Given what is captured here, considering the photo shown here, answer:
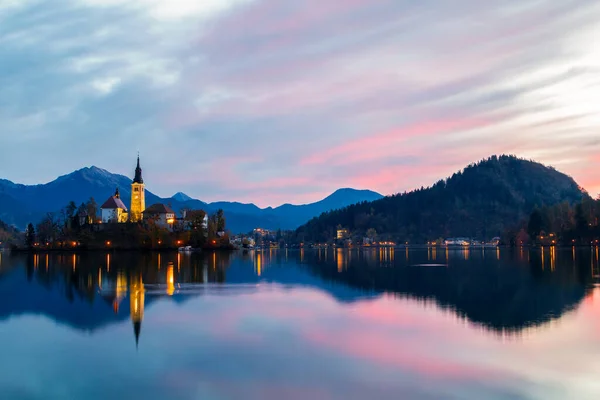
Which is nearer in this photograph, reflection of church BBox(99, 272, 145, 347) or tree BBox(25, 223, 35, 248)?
reflection of church BBox(99, 272, 145, 347)

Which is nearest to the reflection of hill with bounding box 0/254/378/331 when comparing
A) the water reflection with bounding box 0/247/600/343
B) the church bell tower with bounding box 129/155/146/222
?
the water reflection with bounding box 0/247/600/343

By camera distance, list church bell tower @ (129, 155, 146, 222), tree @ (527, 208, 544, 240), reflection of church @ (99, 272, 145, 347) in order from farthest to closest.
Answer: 1. tree @ (527, 208, 544, 240)
2. church bell tower @ (129, 155, 146, 222)
3. reflection of church @ (99, 272, 145, 347)

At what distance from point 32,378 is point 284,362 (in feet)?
25.7

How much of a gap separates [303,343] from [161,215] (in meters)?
136

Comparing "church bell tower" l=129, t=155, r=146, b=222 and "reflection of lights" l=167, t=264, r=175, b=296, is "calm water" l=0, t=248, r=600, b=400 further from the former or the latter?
"church bell tower" l=129, t=155, r=146, b=222

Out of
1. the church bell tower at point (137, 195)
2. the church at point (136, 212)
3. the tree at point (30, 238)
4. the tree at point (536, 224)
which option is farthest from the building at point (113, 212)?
the tree at point (536, 224)

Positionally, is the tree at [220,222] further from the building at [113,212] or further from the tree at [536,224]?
the tree at [536,224]

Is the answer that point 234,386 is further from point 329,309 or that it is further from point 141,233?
point 141,233

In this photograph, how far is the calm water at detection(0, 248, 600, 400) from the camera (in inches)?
633

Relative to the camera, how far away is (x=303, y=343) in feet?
74.3

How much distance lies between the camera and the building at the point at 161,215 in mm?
147500

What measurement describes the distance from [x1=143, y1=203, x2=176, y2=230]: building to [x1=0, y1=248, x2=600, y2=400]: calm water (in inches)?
4220

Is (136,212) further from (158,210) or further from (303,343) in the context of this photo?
(303,343)

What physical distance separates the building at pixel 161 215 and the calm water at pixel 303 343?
10719cm
